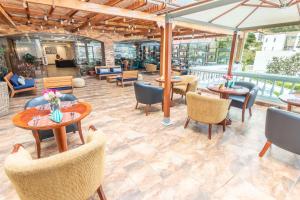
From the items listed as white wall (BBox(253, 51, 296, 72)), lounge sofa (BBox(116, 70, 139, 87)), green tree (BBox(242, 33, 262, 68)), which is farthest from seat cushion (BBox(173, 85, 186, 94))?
white wall (BBox(253, 51, 296, 72))

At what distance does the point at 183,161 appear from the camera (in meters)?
2.20

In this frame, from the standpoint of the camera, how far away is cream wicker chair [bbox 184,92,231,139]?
8.42ft

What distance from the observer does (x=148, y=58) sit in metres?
14.0

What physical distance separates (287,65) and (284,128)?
9.54 meters

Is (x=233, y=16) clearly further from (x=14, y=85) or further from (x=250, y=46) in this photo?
(x=250, y=46)

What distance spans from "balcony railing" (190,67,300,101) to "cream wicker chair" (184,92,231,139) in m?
1.50

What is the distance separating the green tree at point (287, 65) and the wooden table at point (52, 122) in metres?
10.6

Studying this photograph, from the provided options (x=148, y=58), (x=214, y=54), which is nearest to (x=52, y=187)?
(x=214, y=54)

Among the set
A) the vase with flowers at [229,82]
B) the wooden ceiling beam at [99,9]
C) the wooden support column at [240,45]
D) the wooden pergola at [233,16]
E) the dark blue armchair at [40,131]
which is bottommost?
the dark blue armchair at [40,131]

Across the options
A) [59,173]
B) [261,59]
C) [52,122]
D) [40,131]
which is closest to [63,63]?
[40,131]

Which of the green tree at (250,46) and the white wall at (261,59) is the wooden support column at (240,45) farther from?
the white wall at (261,59)

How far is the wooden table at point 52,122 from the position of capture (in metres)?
1.65

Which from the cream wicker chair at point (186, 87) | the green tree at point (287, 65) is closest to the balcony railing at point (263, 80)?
the cream wicker chair at point (186, 87)

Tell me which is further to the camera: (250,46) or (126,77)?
(250,46)
